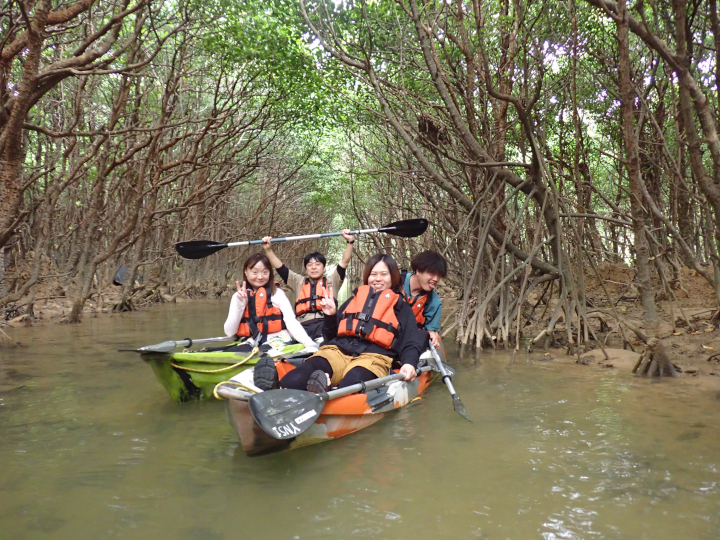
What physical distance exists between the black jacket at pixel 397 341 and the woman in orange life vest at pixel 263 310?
0.72 m

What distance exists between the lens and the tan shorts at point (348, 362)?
11.8ft

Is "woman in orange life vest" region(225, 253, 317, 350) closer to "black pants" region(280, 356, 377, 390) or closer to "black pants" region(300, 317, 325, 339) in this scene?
"black pants" region(300, 317, 325, 339)

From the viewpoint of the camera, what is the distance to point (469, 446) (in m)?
3.24

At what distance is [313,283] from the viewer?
560 centimetres

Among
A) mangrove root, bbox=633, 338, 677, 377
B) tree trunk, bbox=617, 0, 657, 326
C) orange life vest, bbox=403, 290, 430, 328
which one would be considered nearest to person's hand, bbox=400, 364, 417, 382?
orange life vest, bbox=403, 290, 430, 328

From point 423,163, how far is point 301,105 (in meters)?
4.30

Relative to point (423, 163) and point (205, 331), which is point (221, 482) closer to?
point (423, 163)

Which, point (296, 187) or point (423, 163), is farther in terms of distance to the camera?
point (296, 187)

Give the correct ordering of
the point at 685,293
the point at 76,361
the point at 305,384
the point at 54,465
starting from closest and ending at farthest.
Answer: the point at 54,465
the point at 305,384
the point at 76,361
the point at 685,293

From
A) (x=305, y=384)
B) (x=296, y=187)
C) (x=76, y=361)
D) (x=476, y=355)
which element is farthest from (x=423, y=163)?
(x=296, y=187)

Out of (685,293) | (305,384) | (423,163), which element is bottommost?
(305,384)

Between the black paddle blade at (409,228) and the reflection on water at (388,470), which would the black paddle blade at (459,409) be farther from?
the black paddle blade at (409,228)

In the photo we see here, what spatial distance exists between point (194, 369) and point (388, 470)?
1.82 meters

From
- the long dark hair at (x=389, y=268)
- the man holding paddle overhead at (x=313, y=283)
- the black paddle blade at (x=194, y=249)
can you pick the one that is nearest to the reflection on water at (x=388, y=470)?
the long dark hair at (x=389, y=268)
